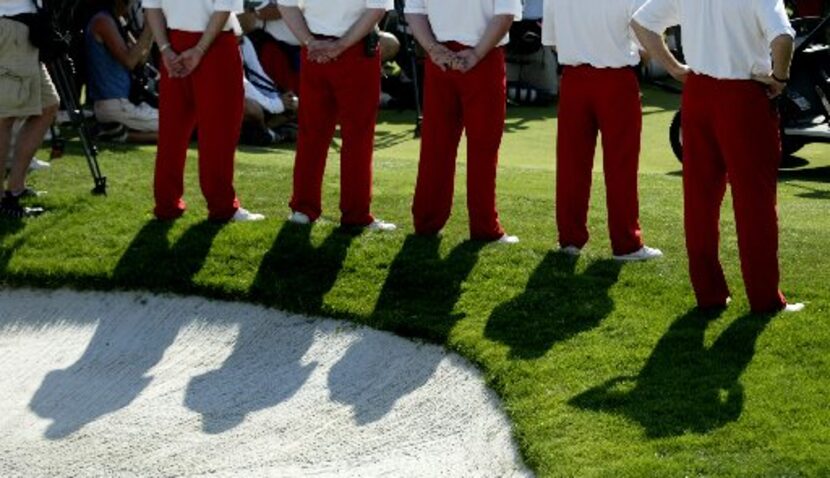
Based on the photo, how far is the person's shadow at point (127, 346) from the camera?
9.06m

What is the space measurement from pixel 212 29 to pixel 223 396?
9.45 ft

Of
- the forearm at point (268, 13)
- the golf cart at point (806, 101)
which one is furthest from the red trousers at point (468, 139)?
the forearm at point (268, 13)

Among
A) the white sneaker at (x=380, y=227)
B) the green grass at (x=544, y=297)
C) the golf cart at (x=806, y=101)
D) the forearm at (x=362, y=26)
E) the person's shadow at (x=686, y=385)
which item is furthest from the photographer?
the golf cart at (x=806, y=101)

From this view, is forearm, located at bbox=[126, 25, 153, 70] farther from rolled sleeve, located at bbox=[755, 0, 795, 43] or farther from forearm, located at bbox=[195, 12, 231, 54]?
rolled sleeve, located at bbox=[755, 0, 795, 43]

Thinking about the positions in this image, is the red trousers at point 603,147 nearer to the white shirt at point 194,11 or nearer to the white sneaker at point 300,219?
the white sneaker at point 300,219

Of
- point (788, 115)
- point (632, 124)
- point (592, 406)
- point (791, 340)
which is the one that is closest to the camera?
point (592, 406)

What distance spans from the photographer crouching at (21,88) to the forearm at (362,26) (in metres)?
2.10

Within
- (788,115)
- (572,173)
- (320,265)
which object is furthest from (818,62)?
(320,265)

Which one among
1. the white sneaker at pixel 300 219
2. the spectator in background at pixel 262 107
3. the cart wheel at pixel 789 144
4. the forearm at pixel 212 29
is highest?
the forearm at pixel 212 29

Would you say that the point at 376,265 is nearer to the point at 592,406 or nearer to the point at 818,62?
the point at 592,406

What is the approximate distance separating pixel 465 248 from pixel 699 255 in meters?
2.01

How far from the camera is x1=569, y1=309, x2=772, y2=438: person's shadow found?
7.66m

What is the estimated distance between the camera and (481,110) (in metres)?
10.8

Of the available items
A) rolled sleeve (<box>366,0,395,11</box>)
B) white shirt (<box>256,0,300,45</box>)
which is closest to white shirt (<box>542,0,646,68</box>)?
rolled sleeve (<box>366,0,395,11</box>)
